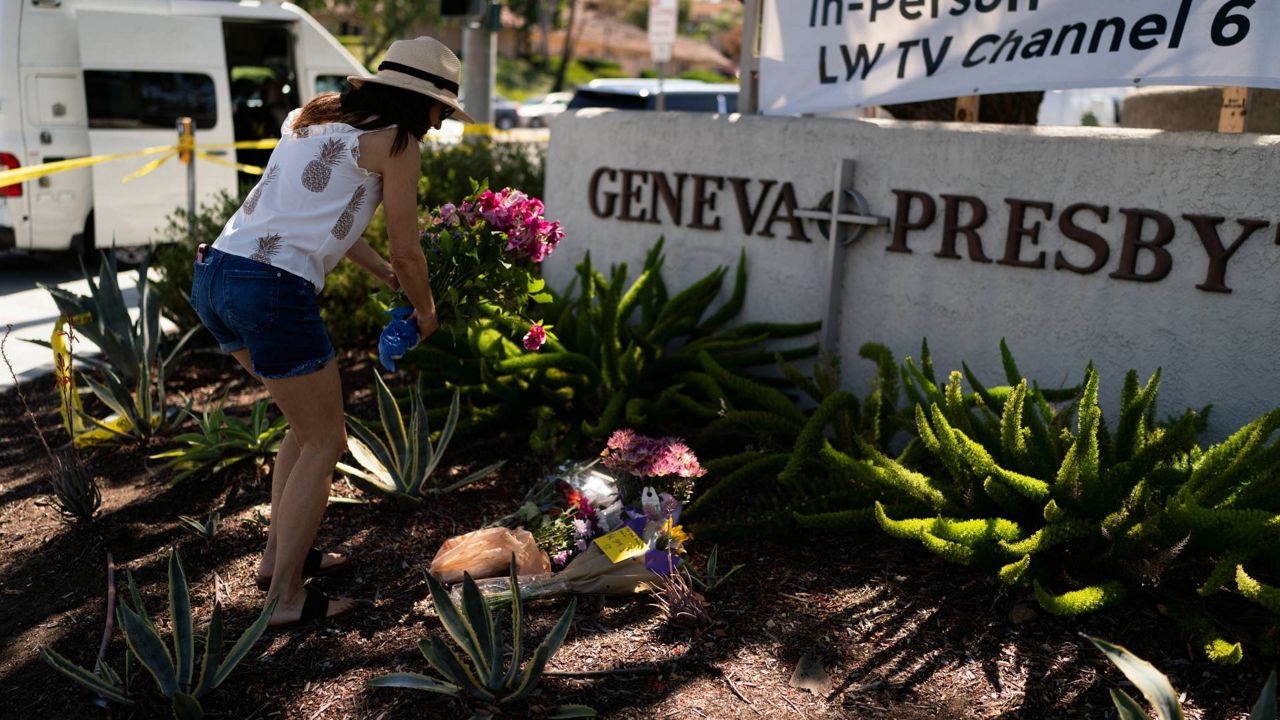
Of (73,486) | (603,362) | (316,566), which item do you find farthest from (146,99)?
(316,566)

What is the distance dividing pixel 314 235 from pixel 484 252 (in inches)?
29.8

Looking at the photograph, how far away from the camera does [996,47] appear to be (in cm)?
460

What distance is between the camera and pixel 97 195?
9289 mm

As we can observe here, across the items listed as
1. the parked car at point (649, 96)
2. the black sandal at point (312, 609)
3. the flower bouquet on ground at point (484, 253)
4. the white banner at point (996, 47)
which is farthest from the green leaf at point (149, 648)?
the parked car at point (649, 96)

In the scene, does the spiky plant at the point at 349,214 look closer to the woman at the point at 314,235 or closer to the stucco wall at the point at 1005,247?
the woman at the point at 314,235

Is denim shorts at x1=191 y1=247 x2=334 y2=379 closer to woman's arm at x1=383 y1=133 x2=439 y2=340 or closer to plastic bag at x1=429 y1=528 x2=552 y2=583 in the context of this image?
woman's arm at x1=383 y1=133 x2=439 y2=340

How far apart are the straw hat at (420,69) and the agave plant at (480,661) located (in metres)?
1.31

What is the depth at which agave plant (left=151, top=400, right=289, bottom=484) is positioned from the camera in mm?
4441

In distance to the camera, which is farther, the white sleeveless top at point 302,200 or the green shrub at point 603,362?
the green shrub at point 603,362

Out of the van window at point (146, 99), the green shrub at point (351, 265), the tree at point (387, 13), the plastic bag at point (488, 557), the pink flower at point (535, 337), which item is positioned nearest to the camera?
the plastic bag at point (488, 557)

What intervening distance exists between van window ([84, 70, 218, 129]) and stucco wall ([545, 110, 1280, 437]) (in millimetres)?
5719

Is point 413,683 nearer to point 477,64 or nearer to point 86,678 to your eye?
point 86,678

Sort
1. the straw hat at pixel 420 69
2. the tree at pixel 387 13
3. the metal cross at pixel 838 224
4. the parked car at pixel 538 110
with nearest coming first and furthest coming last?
1. the straw hat at pixel 420 69
2. the metal cross at pixel 838 224
3. the parked car at pixel 538 110
4. the tree at pixel 387 13

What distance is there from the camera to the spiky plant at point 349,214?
3.06 metres
